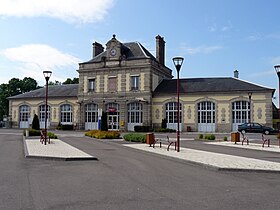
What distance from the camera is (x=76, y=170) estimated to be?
10383 millimetres

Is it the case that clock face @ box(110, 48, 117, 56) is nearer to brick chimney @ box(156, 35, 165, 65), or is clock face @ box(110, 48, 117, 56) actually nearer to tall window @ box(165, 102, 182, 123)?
brick chimney @ box(156, 35, 165, 65)

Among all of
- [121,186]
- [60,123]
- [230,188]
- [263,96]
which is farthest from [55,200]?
[60,123]

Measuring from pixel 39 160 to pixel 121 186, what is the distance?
582 centimetres

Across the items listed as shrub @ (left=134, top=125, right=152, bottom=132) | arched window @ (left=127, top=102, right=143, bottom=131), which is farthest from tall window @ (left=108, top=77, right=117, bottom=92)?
shrub @ (left=134, top=125, right=152, bottom=132)

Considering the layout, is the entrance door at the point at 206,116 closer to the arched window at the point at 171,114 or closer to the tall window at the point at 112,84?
the arched window at the point at 171,114

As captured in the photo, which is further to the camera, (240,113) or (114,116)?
(114,116)

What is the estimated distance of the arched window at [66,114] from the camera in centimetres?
4866

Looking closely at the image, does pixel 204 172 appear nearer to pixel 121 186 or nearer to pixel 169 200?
pixel 121 186

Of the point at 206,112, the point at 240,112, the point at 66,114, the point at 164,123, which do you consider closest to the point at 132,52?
the point at 164,123

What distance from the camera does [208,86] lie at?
42250mm

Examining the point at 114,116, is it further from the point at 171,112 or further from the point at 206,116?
the point at 206,116

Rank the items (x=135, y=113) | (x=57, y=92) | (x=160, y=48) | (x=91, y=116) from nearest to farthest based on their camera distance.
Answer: (x=135, y=113), (x=91, y=116), (x=160, y=48), (x=57, y=92)

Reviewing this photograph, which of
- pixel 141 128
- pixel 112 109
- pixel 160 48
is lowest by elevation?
pixel 141 128

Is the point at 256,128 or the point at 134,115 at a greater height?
the point at 134,115
